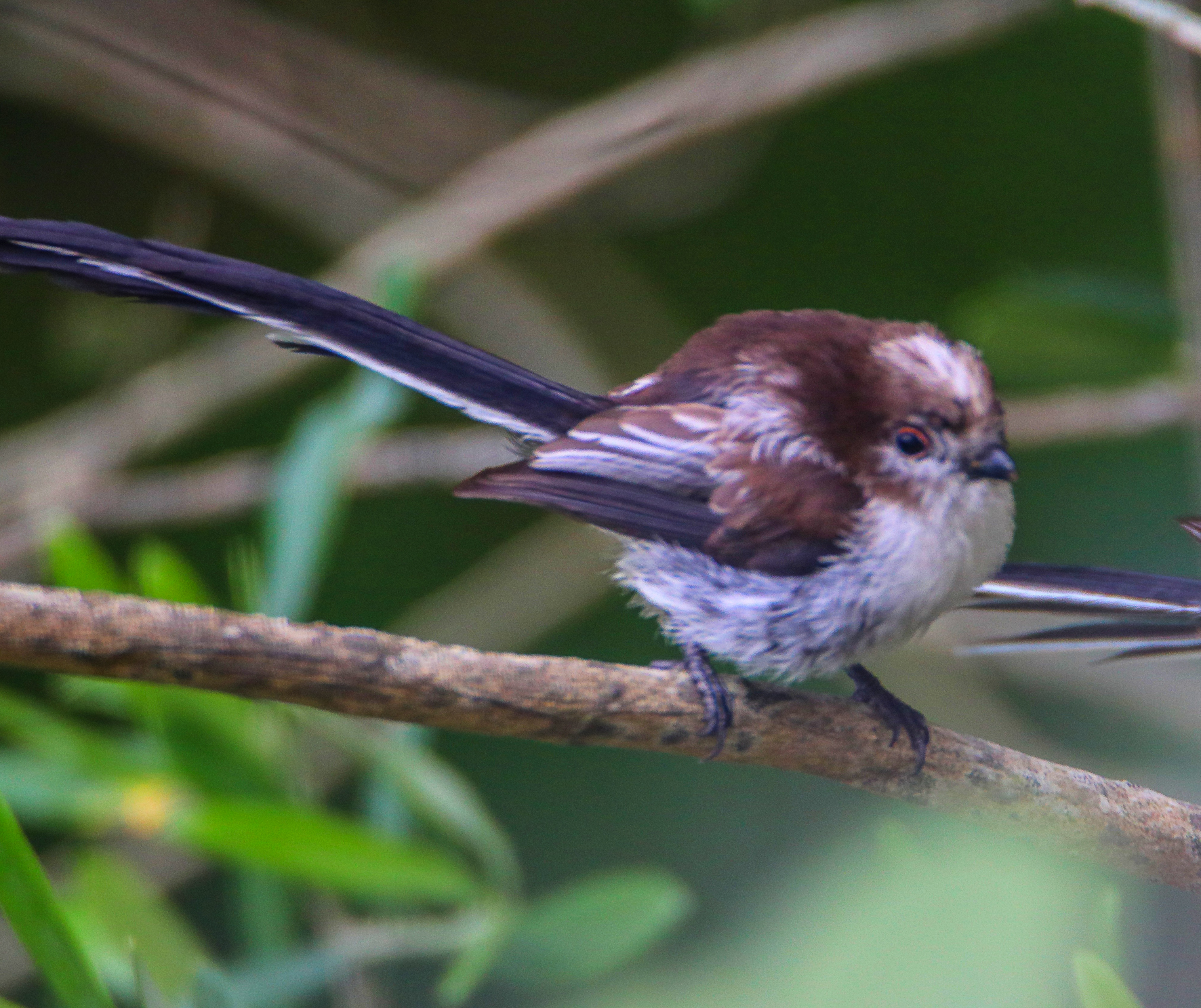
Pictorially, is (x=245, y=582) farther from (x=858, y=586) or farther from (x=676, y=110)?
(x=676, y=110)

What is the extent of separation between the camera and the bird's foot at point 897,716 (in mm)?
989

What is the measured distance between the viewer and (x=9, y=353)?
2.52 m

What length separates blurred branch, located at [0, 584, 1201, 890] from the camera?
0.70 meters

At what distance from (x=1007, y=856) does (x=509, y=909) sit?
100cm

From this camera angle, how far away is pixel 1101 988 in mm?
584

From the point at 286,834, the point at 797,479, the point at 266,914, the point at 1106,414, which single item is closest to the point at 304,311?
the point at 797,479

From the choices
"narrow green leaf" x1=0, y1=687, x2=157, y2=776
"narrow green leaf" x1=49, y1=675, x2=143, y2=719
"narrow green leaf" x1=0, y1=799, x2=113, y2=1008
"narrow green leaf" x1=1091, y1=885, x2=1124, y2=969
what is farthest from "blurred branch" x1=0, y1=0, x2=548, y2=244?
"narrow green leaf" x1=1091, y1=885, x2=1124, y2=969

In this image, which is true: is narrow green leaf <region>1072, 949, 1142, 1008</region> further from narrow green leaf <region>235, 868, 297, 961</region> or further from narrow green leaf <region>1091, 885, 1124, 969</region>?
narrow green leaf <region>235, 868, 297, 961</region>

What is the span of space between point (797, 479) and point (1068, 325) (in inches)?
46.3

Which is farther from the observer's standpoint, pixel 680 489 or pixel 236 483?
pixel 236 483

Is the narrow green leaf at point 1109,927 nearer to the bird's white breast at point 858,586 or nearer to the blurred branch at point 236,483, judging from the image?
the bird's white breast at point 858,586

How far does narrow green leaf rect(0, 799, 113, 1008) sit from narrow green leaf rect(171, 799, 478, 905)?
43cm

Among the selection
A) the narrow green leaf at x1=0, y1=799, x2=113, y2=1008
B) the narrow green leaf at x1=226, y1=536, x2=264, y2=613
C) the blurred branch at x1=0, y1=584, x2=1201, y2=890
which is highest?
the narrow green leaf at x1=226, y1=536, x2=264, y2=613

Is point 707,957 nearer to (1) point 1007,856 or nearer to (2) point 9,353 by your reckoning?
(1) point 1007,856
